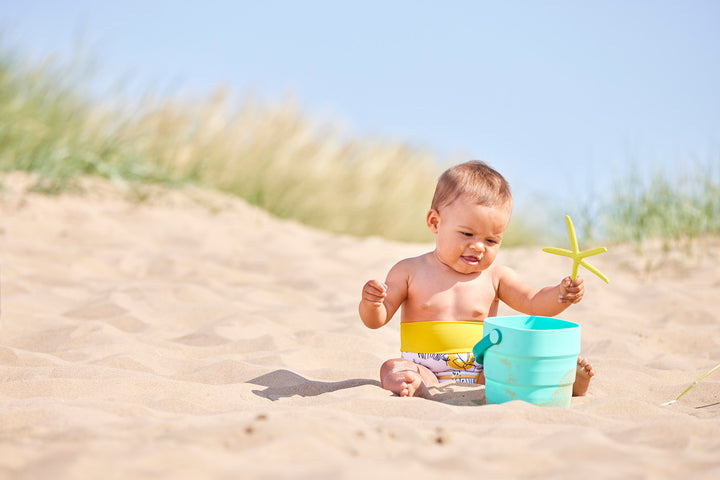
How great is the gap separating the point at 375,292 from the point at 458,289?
1.24ft

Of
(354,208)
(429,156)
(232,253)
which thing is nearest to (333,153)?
(354,208)

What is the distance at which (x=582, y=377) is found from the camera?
2658 mm

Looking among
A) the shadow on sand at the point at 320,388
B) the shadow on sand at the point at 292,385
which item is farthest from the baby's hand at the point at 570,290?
the shadow on sand at the point at 292,385

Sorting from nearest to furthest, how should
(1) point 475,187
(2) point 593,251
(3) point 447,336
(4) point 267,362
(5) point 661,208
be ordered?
(2) point 593,251 → (1) point 475,187 → (3) point 447,336 → (4) point 267,362 → (5) point 661,208

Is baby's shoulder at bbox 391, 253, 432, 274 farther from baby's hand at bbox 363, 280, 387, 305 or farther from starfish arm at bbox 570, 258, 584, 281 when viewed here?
starfish arm at bbox 570, 258, 584, 281

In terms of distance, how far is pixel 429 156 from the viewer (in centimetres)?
1109

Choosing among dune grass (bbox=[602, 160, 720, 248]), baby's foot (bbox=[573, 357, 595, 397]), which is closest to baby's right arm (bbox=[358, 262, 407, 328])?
baby's foot (bbox=[573, 357, 595, 397])

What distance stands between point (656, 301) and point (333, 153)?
5025mm

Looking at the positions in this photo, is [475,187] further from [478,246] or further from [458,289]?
[458,289]

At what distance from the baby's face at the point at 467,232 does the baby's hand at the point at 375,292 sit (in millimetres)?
316

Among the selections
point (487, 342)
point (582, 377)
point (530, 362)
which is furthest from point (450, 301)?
point (582, 377)

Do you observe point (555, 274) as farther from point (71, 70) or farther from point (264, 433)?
point (71, 70)

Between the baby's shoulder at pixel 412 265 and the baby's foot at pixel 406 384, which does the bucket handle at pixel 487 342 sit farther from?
the baby's shoulder at pixel 412 265

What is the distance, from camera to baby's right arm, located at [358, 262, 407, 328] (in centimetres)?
253
